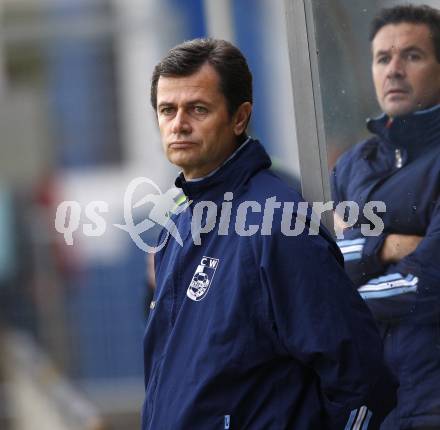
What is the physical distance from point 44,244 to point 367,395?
784cm

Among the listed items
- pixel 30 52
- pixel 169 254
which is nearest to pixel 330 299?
pixel 169 254

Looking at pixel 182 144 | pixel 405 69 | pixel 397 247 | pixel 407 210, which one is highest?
pixel 405 69

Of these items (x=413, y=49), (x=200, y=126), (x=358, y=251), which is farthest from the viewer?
(x=358, y=251)

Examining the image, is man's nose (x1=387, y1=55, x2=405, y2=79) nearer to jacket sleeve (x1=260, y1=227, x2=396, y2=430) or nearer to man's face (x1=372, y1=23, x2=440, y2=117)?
man's face (x1=372, y1=23, x2=440, y2=117)

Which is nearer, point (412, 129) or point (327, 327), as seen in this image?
point (327, 327)

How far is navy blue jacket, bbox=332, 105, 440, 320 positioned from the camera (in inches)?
119

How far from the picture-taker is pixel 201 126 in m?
2.82

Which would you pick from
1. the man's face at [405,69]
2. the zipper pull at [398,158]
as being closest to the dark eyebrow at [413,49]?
the man's face at [405,69]

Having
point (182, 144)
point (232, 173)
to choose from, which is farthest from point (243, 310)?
point (182, 144)

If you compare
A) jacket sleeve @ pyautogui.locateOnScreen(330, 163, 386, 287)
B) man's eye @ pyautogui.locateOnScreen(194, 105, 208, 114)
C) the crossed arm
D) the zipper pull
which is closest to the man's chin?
the zipper pull

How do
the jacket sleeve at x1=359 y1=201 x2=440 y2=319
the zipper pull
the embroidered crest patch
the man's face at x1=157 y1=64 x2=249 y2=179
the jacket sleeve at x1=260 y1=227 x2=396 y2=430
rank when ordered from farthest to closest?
1. the zipper pull
2. the jacket sleeve at x1=359 y1=201 x2=440 y2=319
3. the man's face at x1=157 y1=64 x2=249 y2=179
4. the embroidered crest patch
5. the jacket sleeve at x1=260 y1=227 x2=396 y2=430

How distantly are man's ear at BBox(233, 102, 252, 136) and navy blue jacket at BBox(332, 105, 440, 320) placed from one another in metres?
0.44

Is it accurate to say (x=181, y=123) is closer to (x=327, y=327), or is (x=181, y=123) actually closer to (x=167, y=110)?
(x=167, y=110)

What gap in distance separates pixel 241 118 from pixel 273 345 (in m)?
0.63
